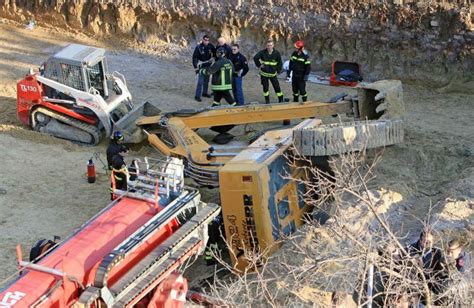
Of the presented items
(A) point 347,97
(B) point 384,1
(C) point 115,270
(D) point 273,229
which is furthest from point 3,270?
(B) point 384,1

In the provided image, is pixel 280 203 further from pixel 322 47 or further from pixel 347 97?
pixel 322 47

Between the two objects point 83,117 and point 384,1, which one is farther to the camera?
point 384,1

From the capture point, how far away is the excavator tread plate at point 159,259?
9086mm

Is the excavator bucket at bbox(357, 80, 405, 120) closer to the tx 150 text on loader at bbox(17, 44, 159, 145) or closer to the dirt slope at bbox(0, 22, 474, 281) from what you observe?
the dirt slope at bbox(0, 22, 474, 281)

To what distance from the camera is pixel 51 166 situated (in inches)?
598

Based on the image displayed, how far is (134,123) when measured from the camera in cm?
1561

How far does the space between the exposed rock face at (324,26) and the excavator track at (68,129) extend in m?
5.41

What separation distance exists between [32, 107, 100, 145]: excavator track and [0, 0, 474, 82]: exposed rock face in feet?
17.8

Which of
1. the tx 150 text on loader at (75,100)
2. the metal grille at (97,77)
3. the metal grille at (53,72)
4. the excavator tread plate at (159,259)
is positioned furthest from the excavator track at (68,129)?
the excavator tread plate at (159,259)

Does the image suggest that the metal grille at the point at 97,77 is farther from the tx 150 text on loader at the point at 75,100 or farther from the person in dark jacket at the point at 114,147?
the person in dark jacket at the point at 114,147

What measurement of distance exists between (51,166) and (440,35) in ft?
29.3

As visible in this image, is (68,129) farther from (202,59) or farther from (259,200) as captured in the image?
(259,200)

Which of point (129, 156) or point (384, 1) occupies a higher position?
point (384, 1)

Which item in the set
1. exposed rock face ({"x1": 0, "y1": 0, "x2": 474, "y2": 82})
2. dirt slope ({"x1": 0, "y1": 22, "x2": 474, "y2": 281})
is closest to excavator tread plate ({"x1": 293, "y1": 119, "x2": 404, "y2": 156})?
dirt slope ({"x1": 0, "y1": 22, "x2": 474, "y2": 281})
